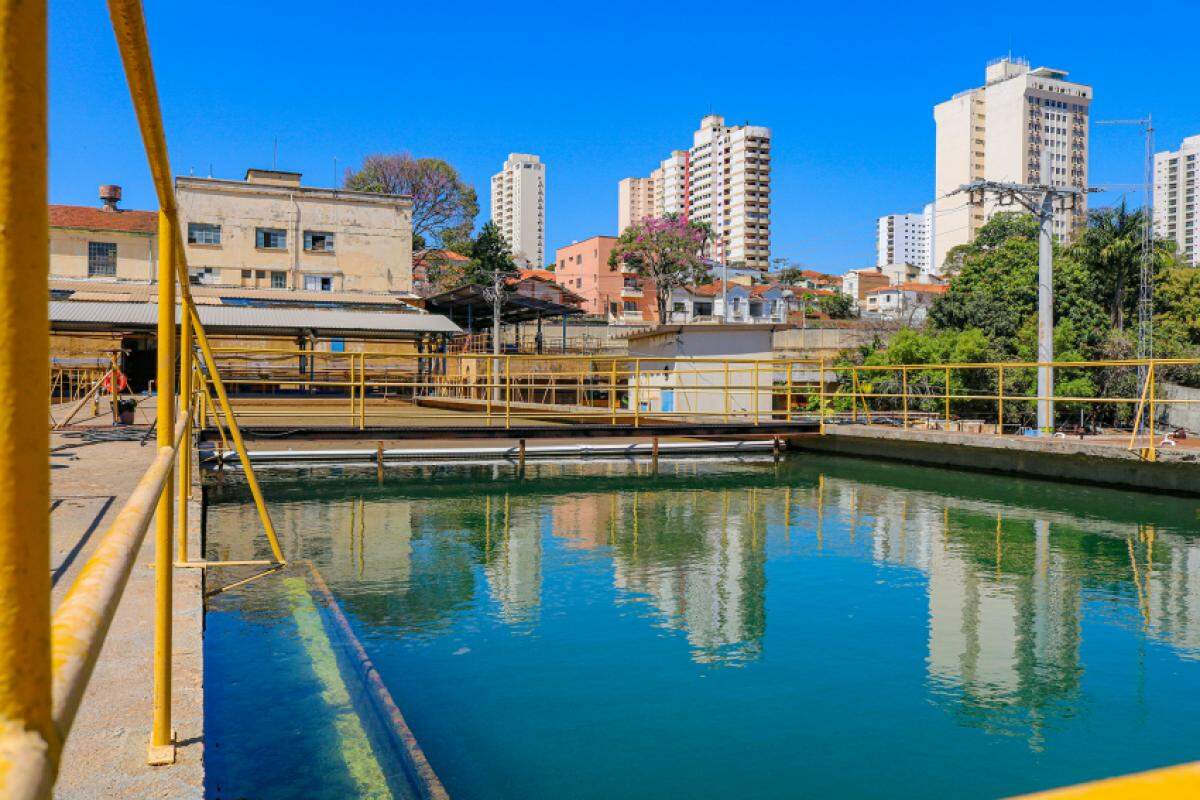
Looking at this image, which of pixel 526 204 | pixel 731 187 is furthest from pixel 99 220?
pixel 526 204

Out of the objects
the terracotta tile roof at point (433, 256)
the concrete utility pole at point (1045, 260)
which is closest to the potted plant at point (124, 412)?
the concrete utility pole at point (1045, 260)

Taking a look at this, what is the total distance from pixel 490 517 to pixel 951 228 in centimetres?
11532

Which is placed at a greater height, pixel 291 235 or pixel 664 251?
pixel 664 251

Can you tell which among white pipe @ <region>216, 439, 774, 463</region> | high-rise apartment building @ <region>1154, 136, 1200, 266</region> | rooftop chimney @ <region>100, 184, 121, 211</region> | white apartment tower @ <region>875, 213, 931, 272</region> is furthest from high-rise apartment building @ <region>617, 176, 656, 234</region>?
white pipe @ <region>216, 439, 774, 463</region>

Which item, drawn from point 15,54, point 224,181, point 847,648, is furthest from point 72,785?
point 224,181

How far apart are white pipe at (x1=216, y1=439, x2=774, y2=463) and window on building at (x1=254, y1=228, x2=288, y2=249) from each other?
19701mm

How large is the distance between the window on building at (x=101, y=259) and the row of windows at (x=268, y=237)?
123 inches

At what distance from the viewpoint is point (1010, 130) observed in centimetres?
10212

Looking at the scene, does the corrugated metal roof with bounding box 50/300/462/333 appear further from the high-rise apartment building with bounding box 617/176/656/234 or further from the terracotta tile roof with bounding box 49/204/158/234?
the high-rise apartment building with bounding box 617/176/656/234

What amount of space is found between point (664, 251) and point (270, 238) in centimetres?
2927

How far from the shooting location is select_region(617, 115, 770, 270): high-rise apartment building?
121m

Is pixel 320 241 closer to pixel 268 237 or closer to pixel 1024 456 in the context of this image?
pixel 268 237

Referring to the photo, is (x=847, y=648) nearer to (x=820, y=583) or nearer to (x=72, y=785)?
(x=820, y=583)

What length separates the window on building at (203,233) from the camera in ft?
107
